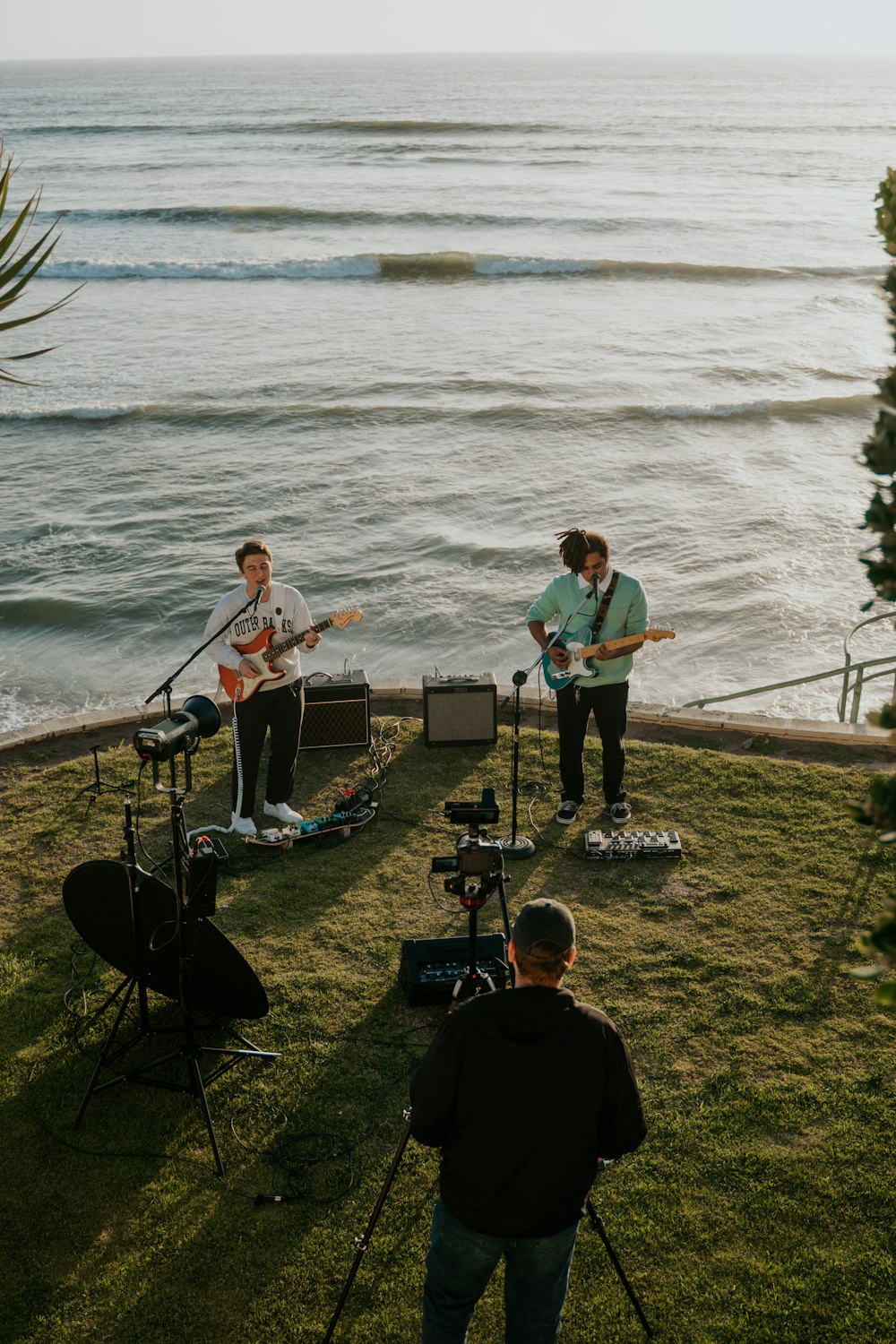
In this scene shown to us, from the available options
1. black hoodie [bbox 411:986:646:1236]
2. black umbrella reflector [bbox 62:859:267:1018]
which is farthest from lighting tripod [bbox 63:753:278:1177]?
black hoodie [bbox 411:986:646:1236]

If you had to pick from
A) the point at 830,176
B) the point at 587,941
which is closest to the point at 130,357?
the point at 587,941

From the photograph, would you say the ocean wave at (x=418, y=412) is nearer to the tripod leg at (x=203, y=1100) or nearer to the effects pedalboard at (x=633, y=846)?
the effects pedalboard at (x=633, y=846)

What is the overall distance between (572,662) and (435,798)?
1.48 metres

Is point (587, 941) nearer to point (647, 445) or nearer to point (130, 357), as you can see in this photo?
point (647, 445)

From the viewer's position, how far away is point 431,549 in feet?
51.0

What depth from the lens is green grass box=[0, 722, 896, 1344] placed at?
435 centimetres

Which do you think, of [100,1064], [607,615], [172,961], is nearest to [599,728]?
[607,615]

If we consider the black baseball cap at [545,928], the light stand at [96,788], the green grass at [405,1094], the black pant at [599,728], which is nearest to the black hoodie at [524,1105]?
the black baseball cap at [545,928]

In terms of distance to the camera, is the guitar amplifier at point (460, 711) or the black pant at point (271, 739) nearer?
the black pant at point (271, 739)

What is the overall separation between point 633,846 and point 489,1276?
4.00 metres

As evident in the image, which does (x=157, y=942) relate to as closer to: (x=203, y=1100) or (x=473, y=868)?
(x=203, y=1100)

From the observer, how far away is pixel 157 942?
17.6 feet

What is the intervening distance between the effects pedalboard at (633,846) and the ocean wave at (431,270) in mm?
27643

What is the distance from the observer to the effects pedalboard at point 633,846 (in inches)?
286
